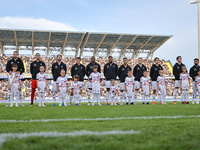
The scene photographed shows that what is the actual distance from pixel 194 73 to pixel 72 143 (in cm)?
1053

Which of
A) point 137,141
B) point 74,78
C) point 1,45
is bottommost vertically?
point 137,141

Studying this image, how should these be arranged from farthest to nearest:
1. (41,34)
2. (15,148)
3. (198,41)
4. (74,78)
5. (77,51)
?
(77,51) < (41,34) < (198,41) < (74,78) < (15,148)

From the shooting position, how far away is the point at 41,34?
1254 inches

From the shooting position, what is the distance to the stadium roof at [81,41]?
31953 mm

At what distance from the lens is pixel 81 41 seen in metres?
34.1

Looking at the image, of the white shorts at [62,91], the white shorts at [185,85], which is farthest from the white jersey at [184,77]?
the white shorts at [62,91]

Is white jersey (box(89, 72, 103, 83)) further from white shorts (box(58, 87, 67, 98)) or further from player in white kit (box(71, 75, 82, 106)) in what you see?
white shorts (box(58, 87, 67, 98))

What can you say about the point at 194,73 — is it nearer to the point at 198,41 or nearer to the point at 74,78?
the point at 74,78

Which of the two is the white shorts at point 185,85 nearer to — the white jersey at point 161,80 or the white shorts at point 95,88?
the white jersey at point 161,80

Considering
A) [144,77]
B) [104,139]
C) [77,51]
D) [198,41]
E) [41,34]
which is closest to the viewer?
[104,139]

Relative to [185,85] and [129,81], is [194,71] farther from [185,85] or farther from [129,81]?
[129,81]

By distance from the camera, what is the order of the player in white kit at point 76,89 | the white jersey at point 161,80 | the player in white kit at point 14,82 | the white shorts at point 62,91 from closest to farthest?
the player in white kit at point 14,82, the white shorts at point 62,91, the player in white kit at point 76,89, the white jersey at point 161,80

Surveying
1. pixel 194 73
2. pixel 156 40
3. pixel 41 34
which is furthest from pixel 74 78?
pixel 156 40

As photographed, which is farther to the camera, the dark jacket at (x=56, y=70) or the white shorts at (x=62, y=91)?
the dark jacket at (x=56, y=70)
